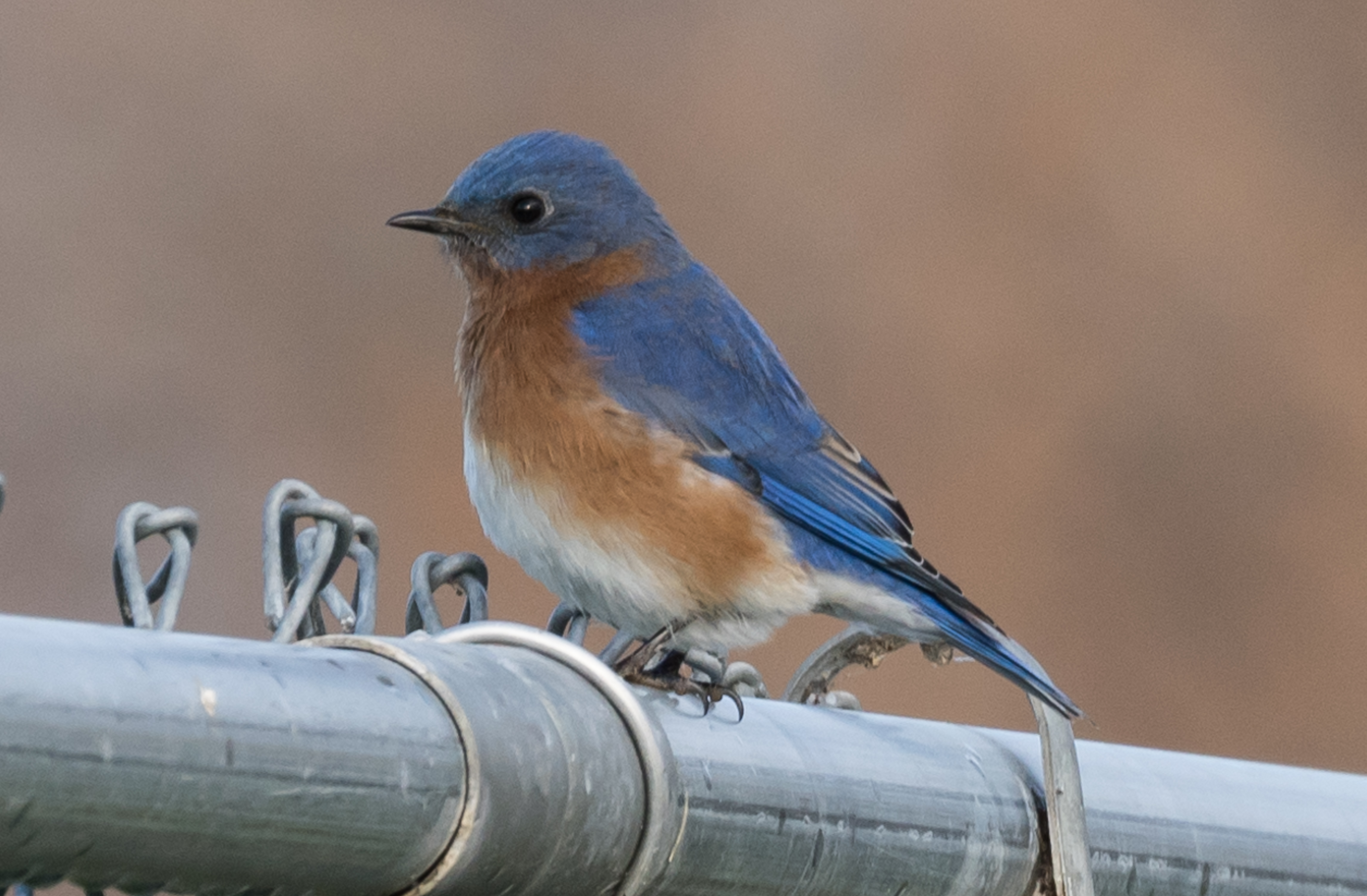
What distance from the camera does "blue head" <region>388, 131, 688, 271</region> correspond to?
8.89 feet

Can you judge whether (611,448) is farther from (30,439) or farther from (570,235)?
(30,439)

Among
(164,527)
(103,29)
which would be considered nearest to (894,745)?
(164,527)

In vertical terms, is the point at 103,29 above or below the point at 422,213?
above

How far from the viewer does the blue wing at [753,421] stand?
7.94 ft

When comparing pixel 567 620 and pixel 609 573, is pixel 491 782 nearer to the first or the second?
pixel 609 573

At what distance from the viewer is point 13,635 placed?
0.96 m

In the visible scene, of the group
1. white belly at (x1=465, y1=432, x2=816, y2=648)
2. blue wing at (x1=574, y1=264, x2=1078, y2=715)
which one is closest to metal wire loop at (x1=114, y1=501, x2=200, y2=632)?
white belly at (x1=465, y1=432, x2=816, y2=648)

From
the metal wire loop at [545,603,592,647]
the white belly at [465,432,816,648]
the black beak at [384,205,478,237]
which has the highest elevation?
the black beak at [384,205,478,237]

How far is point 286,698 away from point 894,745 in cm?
46

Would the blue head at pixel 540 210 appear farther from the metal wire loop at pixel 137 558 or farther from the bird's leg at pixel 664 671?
the metal wire loop at pixel 137 558

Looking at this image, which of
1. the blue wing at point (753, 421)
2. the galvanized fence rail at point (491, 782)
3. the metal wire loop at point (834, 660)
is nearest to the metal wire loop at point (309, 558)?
the galvanized fence rail at point (491, 782)

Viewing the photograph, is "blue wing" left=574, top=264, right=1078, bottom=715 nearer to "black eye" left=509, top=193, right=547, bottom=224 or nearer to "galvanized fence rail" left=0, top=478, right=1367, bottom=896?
"black eye" left=509, top=193, right=547, bottom=224

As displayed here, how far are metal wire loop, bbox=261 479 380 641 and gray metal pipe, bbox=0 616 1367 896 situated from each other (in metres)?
0.31

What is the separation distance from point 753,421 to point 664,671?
310 mm
